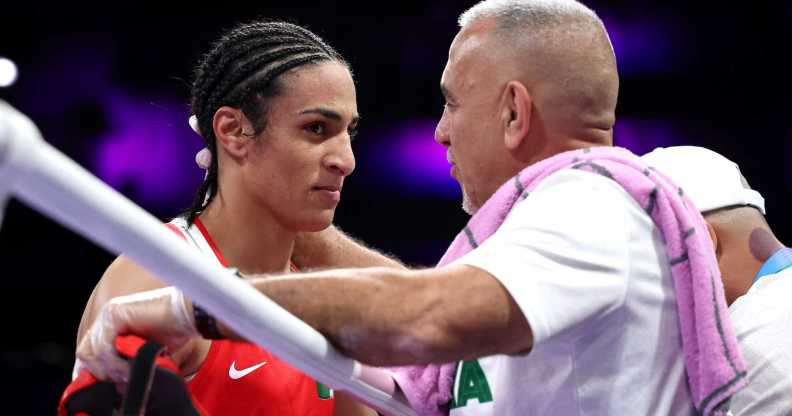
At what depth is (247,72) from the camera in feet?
6.52

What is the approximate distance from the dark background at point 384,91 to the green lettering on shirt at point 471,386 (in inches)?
126

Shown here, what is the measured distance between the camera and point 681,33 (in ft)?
14.4

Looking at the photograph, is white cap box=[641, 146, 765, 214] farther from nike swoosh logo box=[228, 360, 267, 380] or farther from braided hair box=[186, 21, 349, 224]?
nike swoosh logo box=[228, 360, 267, 380]

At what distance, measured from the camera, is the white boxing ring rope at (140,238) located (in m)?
0.73

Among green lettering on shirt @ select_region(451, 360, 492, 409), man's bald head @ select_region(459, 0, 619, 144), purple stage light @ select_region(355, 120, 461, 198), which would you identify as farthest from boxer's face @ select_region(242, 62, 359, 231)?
purple stage light @ select_region(355, 120, 461, 198)

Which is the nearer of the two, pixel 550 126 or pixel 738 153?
pixel 550 126

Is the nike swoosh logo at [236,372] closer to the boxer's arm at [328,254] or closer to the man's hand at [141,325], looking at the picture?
the boxer's arm at [328,254]

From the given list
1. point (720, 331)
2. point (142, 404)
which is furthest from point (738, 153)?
point (142, 404)

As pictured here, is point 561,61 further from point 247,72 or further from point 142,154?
point 142,154

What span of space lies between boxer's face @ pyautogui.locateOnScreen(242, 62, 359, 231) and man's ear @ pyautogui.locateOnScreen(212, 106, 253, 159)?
0.03 meters

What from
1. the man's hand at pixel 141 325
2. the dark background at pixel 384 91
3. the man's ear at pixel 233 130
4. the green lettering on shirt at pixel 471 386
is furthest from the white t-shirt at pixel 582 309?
the dark background at pixel 384 91

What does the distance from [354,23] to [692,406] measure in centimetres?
355

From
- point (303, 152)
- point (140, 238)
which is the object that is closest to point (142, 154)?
point (303, 152)

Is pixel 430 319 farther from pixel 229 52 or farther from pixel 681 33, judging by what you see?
pixel 681 33
